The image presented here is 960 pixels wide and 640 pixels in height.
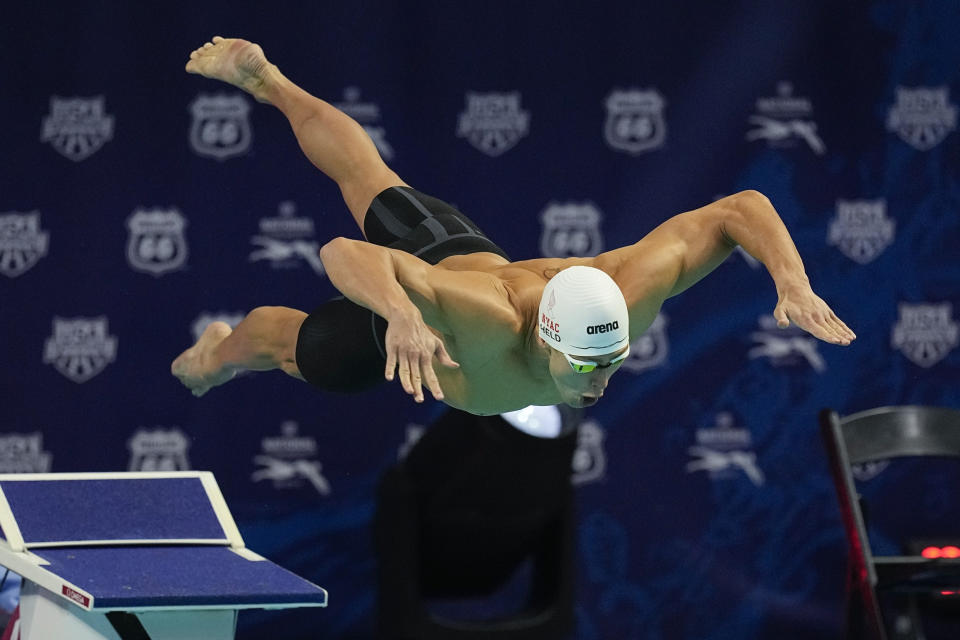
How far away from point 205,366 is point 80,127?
2.08 m

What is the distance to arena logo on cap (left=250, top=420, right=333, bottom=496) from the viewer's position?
20.7ft

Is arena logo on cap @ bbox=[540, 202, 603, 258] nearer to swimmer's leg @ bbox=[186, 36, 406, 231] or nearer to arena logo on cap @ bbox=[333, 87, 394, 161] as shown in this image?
arena logo on cap @ bbox=[333, 87, 394, 161]

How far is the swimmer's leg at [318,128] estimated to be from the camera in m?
4.63

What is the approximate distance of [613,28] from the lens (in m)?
6.43

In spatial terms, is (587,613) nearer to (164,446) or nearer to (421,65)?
(164,446)

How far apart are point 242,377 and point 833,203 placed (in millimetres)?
3067

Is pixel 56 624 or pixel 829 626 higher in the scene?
pixel 56 624

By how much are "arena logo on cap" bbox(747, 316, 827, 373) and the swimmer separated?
2.50m

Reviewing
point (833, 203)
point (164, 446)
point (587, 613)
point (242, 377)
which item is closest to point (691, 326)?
point (833, 203)

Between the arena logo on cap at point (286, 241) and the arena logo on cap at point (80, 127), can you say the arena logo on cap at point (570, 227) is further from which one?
the arena logo on cap at point (80, 127)

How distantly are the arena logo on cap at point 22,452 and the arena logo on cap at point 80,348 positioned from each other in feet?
1.17

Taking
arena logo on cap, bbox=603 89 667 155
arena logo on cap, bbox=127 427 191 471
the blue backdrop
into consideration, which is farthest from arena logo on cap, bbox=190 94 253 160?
arena logo on cap, bbox=603 89 667 155

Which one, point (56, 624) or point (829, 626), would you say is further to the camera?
point (829, 626)

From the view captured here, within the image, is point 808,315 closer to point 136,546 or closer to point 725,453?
point 136,546
